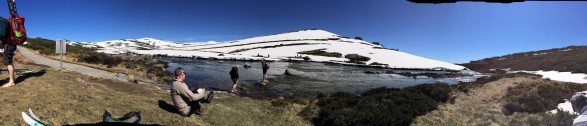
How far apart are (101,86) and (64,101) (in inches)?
185

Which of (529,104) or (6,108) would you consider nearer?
(6,108)

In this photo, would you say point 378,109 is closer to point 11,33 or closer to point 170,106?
point 170,106

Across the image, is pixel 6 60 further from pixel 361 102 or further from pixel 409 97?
pixel 409 97

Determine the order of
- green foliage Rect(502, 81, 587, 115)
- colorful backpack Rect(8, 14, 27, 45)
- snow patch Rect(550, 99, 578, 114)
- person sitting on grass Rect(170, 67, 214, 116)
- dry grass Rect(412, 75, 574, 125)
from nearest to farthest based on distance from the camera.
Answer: colorful backpack Rect(8, 14, 27, 45) → person sitting on grass Rect(170, 67, 214, 116) → dry grass Rect(412, 75, 574, 125) → snow patch Rect(550, 99, 578, 114) → green foliage Rect(502, 81, 587, 115)

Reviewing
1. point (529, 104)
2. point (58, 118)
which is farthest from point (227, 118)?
point (529, 104)

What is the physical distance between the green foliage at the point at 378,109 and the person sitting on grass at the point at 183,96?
6.15 meters

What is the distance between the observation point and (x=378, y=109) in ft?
63.1

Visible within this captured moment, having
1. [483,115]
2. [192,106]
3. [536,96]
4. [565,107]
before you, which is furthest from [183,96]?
[536,96]

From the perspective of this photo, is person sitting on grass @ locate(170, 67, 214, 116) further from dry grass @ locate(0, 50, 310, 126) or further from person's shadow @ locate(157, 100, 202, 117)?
dry grass @ locate(0, 50, 310, 126)

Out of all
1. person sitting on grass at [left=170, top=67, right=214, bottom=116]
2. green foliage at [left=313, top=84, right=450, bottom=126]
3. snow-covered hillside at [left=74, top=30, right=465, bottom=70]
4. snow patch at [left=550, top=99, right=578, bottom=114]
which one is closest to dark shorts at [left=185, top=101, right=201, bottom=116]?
person sitting on grass at [left=170, top=67, right=214, bottom=116]

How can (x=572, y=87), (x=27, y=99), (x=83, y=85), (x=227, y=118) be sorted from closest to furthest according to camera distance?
(x=27, y=99), (x=227, y=118), (x=83, y=85), (x=572, y=87)

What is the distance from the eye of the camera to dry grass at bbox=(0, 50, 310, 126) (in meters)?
12.2

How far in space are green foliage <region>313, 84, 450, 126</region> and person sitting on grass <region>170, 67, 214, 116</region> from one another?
6.15 metres

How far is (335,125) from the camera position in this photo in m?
17.6
